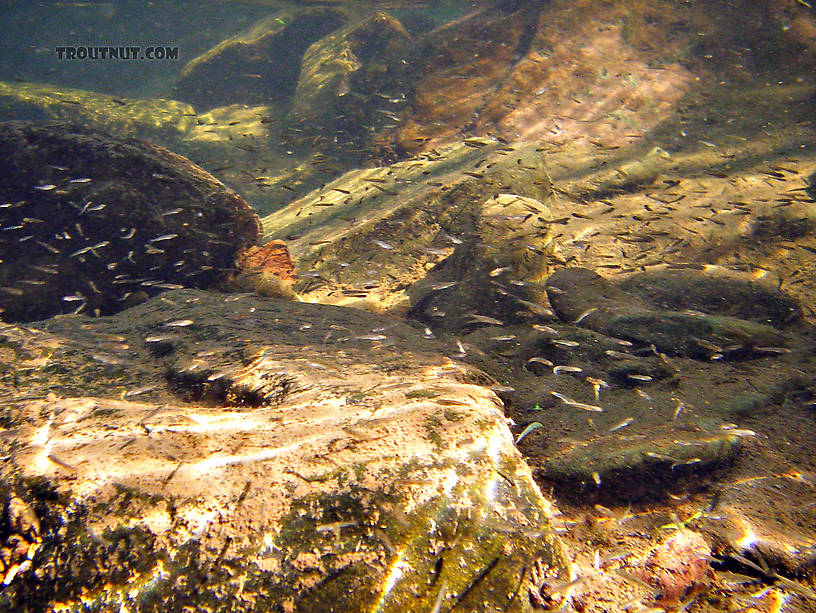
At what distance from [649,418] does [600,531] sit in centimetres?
156

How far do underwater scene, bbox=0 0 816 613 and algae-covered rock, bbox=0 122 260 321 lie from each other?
43mm

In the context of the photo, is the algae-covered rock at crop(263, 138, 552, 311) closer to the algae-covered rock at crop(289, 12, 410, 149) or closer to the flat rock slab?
the flat rock slab

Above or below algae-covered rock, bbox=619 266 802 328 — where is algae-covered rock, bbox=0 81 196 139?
above

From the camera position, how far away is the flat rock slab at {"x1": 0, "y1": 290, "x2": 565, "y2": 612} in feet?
5.39

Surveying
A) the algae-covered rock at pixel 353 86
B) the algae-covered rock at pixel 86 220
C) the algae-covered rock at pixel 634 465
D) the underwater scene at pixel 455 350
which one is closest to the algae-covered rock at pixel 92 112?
the algae-covered rock at pixel 353 86

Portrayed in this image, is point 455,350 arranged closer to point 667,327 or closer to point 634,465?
point 634,465

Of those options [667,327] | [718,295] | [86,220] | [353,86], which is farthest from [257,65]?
[667,327]

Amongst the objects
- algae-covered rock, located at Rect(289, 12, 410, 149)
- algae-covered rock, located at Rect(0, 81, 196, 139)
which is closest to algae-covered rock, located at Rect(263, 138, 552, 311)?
algae-covered rock, located at Rect(289, 12, 410, 149)

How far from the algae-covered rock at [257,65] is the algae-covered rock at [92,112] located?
15.7ft

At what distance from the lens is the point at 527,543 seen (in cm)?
194

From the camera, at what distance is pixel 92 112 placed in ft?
54.2

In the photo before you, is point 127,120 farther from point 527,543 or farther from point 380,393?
point 527,543

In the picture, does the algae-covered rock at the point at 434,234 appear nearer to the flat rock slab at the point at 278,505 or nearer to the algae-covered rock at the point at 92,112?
the flat rock slab at the point at 278,505

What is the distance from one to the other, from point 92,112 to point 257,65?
8.30 meters
